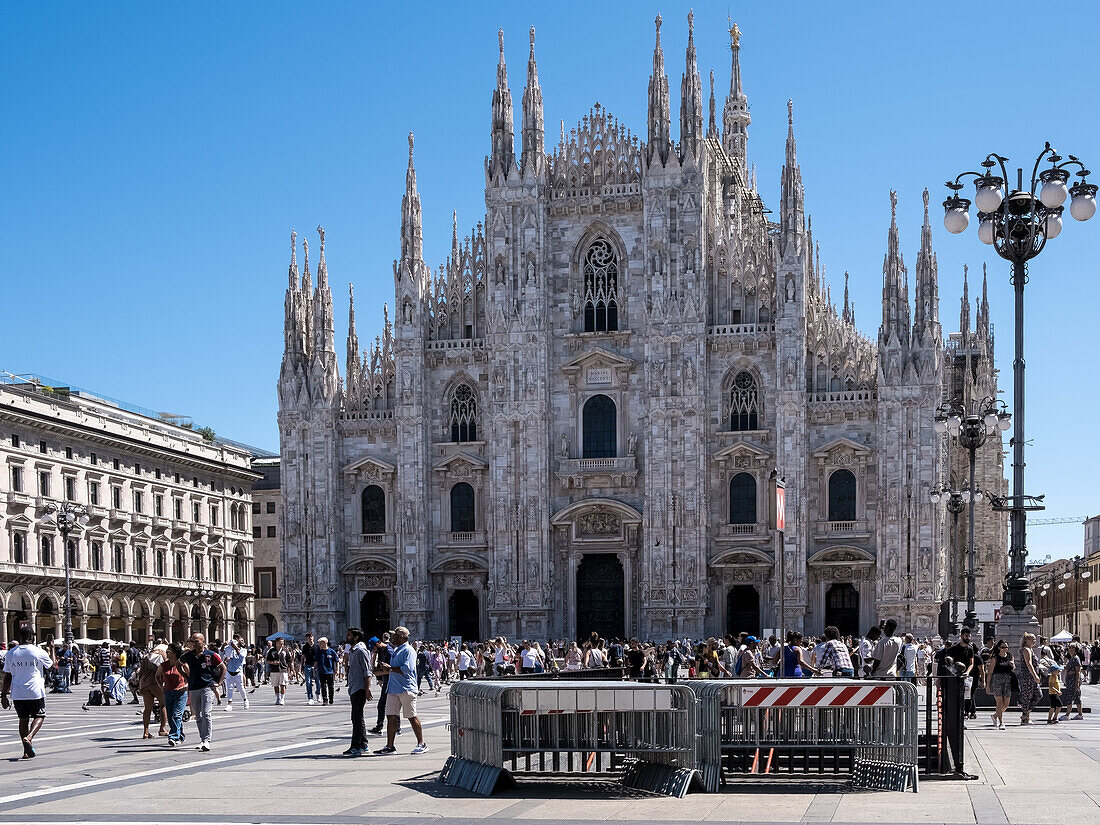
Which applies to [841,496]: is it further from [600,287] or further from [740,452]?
[600,287]

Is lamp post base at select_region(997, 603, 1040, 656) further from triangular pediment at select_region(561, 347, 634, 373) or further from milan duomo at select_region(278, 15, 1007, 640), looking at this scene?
triangular pediment at select_region(561, 347, 634, 373)

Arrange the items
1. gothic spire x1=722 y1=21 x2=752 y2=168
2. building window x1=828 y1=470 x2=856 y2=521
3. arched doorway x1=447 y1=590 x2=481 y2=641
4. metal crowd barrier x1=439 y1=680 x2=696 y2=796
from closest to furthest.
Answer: metal crowd barrier x1=439 y1=680 x2=696 y2=796, building window x1=828 y1=470 x2=856 y2=521, arched doorway x1=447 y1=590 x2=481 y2=641, gothic spire x1=722 y1=21 x2=752 y2=168

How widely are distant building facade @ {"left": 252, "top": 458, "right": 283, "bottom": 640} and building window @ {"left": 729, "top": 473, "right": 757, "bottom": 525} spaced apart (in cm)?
3755

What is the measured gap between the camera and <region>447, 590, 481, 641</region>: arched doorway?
55.9 metres

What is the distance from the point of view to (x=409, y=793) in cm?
1421

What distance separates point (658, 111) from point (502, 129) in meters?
5.80

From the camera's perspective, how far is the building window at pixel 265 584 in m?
84.7

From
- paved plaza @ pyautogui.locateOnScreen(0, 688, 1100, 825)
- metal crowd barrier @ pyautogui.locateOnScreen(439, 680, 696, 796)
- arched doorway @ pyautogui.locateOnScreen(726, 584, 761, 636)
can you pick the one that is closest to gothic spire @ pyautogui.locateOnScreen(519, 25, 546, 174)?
arched doorway @ pyautogui.locateOnScreen(726, 584, 761, 636)

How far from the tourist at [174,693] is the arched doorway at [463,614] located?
36.3m

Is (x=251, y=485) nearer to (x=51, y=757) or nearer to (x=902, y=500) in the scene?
(x=902, y=500)

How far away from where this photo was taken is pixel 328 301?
5753 cm

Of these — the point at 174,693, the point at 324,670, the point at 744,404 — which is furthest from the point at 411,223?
the point at 174,693

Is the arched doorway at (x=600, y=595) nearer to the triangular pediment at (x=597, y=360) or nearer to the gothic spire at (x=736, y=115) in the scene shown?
the triangular pediment at (x=597, y=360)

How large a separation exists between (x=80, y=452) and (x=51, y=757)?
48.4 metres
